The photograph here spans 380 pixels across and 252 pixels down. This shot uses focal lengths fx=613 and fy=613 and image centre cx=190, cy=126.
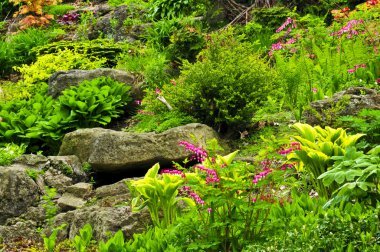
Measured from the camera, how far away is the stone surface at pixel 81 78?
1027 centimetres

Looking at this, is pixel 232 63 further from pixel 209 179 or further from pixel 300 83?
pixel 209 179

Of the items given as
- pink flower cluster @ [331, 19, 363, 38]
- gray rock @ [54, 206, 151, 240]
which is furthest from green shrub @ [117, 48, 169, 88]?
gray rock @ [54, 206, 151, 240]

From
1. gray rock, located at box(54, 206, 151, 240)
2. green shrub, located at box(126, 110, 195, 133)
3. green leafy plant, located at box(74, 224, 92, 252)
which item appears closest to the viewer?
green leafy plant, located at box(74, 224, 92, 252)

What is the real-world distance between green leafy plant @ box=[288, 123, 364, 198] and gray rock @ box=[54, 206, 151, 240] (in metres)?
1.44

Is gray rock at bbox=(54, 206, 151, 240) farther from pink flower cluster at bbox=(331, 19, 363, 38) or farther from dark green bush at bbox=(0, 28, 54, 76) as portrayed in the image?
dark green bush at bbox=(0, 28, 54, 76)

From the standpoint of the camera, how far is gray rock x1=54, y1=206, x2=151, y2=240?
531 centimetres

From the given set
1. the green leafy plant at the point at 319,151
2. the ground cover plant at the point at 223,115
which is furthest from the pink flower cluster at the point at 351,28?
the green leafy plant at the point at 319,151

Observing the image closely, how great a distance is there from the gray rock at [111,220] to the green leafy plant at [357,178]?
1818mm

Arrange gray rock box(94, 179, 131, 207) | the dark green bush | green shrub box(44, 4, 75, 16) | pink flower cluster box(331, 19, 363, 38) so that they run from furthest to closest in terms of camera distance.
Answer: green shrub box(44, 4, 75, 16) → the dark green bush → pink flower cluster box(331, 19, 363, 38) → gray rock box(94, 179, 131, 207)

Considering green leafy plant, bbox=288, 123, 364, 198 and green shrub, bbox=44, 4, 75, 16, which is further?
green shrub, bbox=44, 4, 75, 16

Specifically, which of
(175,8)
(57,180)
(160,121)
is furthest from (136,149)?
(175,8)

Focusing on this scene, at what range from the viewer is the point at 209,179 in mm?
4152

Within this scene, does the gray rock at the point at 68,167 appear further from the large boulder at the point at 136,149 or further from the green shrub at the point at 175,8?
the green shrub at the point at 175,8

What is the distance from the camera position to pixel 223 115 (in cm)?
789
